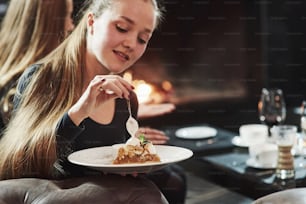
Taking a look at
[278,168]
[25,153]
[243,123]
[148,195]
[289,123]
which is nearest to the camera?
[148,195]

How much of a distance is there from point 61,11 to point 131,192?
0.45 meters

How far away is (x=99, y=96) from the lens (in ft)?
3.57

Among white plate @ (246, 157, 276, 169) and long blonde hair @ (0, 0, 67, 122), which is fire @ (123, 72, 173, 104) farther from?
white plate @ (246, 157, 276, 169)

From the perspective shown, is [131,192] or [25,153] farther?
[25,153]

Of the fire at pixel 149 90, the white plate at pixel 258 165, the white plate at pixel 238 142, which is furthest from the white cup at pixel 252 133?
the fire at pixel 149 90

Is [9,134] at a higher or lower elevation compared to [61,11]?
lower

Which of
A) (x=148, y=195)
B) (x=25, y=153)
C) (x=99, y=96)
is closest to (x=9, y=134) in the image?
(x=25, y=153)

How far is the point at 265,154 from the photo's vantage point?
1.39 m

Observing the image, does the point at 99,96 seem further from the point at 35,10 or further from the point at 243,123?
the point at 243,123

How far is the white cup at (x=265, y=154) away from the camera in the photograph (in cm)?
139

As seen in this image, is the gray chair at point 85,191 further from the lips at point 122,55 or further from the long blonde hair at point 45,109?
the lips at point 122,55

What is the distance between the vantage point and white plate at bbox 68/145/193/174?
3.40ft

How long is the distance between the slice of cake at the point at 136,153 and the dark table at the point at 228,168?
17 centimetres

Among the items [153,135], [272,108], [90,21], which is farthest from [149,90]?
[272,108]
